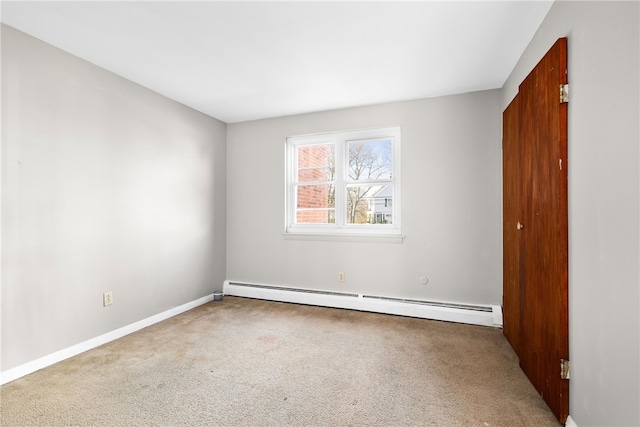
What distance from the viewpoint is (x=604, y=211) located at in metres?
1.31

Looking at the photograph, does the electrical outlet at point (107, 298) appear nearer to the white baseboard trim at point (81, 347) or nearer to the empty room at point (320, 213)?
the empty room at point (320, 213)

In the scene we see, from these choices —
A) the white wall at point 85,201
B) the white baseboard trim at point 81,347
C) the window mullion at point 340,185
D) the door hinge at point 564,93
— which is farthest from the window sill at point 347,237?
the door hinge at point 564,93

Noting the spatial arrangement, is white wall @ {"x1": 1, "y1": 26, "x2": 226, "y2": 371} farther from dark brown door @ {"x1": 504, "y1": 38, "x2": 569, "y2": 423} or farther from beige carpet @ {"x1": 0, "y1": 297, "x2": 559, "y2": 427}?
dark brown door @ {"x1": 504, "y1": 38, "x2": 569, "y2": 423}

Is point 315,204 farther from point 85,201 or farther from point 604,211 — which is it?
point 604,211

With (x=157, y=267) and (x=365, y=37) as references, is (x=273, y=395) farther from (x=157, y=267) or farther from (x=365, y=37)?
(x=365, y=37)

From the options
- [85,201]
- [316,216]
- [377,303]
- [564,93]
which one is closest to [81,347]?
[85,201]

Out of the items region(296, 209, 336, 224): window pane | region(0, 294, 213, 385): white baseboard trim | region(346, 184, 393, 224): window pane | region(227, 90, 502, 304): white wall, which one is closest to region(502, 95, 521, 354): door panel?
region(227, 90, 502, 304): white wall

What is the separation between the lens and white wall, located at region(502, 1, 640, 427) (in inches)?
44.9

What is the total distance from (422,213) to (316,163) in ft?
5.04

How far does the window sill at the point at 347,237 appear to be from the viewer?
11.4ft

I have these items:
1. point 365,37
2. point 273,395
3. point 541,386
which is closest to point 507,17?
point 365,37

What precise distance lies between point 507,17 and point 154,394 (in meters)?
3.35

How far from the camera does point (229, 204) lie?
4293mm

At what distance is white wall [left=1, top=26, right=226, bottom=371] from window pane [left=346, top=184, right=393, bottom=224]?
198 cm
